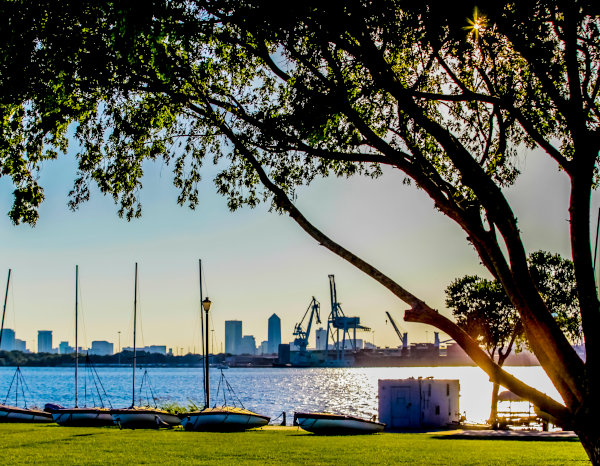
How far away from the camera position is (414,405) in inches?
1216

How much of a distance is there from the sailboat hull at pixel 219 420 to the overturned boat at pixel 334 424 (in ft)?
6.40

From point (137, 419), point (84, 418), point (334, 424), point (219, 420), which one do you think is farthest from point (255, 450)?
point (84, 418)

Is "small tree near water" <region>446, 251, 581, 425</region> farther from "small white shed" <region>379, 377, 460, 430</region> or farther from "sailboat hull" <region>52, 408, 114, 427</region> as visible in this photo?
"sailboat hull" <region>52, 408, 114, 427</region>

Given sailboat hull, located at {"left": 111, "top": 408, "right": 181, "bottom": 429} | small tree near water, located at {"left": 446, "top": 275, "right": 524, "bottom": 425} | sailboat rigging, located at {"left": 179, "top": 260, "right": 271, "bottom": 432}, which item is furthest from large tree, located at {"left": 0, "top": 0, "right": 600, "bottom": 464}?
small tree near water, located at {"left": 446, "top": 275, "right": 524, "bottom": 425}

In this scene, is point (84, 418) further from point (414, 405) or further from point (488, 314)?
point (488, 314)

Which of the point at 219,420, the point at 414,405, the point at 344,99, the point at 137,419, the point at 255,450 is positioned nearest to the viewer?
the point at 344,99

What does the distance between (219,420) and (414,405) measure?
893cm

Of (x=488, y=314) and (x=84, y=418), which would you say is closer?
(x=84, y=418)

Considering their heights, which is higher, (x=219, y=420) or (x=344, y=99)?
(x=344, y=99)

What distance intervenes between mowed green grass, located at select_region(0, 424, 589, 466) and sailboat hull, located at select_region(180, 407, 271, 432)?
3686 mm

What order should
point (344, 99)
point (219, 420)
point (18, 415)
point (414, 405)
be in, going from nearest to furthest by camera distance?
point (344, 99) < point (219, 420) < point (414, 405) < point (18, 415)

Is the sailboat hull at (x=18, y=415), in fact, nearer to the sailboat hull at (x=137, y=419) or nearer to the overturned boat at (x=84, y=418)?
the overturned boat at (x=84, y=418)

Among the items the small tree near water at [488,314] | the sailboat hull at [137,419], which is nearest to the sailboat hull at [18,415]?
the sailboat hull at [137,419]

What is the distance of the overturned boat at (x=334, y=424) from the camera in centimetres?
2561
